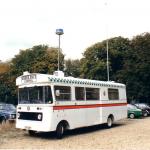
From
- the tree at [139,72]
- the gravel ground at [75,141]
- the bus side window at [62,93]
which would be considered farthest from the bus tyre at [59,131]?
the tree at [139,72]

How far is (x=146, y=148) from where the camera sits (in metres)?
13.7

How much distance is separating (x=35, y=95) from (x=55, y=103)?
3.73 feet

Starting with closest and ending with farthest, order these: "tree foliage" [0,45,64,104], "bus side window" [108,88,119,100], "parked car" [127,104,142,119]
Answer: "bus side window" [108,88,119,100] → "parked car" [127,104,142,119] → "tree foliage" [0,45,64,104]

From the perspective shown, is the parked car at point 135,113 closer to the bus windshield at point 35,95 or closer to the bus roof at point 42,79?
the bus roof at point 42,79

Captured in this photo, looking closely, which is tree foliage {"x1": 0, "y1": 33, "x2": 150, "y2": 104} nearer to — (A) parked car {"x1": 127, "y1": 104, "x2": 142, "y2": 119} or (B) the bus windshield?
(A) parked car {"x1": 127, "y1": 104, "x2": 142, "y2": 119}

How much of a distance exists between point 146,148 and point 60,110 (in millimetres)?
4845

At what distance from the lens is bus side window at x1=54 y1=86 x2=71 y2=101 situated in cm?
1664

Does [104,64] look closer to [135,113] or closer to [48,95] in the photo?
[135,113]

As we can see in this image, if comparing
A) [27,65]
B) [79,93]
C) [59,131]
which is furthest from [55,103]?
[27,65]

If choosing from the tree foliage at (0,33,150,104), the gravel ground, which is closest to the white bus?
the gravel ground

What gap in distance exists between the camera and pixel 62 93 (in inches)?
674

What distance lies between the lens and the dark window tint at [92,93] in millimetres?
19530

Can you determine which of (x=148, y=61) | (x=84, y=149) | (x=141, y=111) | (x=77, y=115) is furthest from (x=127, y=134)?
(x=148, y=61)

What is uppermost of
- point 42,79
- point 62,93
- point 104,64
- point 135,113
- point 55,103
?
point 104,64
